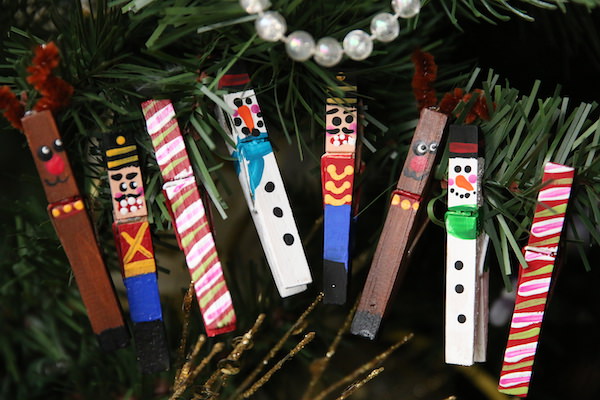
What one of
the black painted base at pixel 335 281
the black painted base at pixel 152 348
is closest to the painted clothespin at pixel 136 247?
the black painted base at pixel 152 348

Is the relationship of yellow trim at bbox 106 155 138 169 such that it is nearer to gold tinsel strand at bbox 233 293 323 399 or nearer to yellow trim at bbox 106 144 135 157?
yellow trim at bbox 106 144 135 157

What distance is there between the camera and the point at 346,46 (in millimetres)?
340

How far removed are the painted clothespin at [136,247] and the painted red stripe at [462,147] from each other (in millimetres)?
190

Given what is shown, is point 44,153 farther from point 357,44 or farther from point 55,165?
point 357,44

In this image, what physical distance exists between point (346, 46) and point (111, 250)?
23 cm

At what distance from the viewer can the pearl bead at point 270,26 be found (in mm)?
321

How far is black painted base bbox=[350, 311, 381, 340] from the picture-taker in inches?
14.9

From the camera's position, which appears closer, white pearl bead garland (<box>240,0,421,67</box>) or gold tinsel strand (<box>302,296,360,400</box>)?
white pearl bead garland (<box>240,0,421,67</box>)

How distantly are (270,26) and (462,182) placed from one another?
0.48 ft

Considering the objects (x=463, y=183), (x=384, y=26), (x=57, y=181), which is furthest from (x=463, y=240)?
(x=57, y=181)

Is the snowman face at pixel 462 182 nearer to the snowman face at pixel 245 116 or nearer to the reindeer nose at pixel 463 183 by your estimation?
the reindeer nose at pixel 463 183

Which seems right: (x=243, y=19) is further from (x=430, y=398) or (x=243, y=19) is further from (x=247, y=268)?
(x=430, y=398)

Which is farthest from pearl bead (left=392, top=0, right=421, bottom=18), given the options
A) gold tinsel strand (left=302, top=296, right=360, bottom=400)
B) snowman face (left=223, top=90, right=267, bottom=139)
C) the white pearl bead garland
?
gold tinsel strand (left=302, top=296, right=360, bottom=400)

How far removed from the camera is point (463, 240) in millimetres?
366
